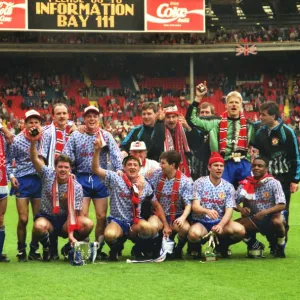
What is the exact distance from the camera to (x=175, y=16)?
37.0m

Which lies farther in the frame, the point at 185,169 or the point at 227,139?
the point at 185,169

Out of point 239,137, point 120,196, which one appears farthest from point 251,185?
point 120,196

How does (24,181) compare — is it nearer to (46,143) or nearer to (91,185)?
(46,143)

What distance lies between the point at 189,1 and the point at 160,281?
30.4m

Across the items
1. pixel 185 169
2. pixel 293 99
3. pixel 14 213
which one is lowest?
pixel 14 213

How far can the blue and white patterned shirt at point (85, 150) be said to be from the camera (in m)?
9.66

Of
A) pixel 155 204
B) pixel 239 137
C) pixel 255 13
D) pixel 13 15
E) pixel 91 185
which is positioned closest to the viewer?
pixel 155 204

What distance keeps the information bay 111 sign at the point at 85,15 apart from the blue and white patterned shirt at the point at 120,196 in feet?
90.1

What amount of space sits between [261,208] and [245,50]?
32.3 metres

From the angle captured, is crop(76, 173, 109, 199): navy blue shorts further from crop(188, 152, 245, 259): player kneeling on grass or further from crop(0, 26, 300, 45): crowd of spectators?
crop(0, 26, 300, 45): crowd of spectators

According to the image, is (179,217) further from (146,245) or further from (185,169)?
(185,169)

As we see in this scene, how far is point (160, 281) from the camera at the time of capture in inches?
305

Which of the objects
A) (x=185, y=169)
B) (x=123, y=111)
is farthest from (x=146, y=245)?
(x=123, y=111)

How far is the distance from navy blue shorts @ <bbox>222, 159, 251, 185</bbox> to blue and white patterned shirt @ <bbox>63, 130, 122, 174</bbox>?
1.32m
